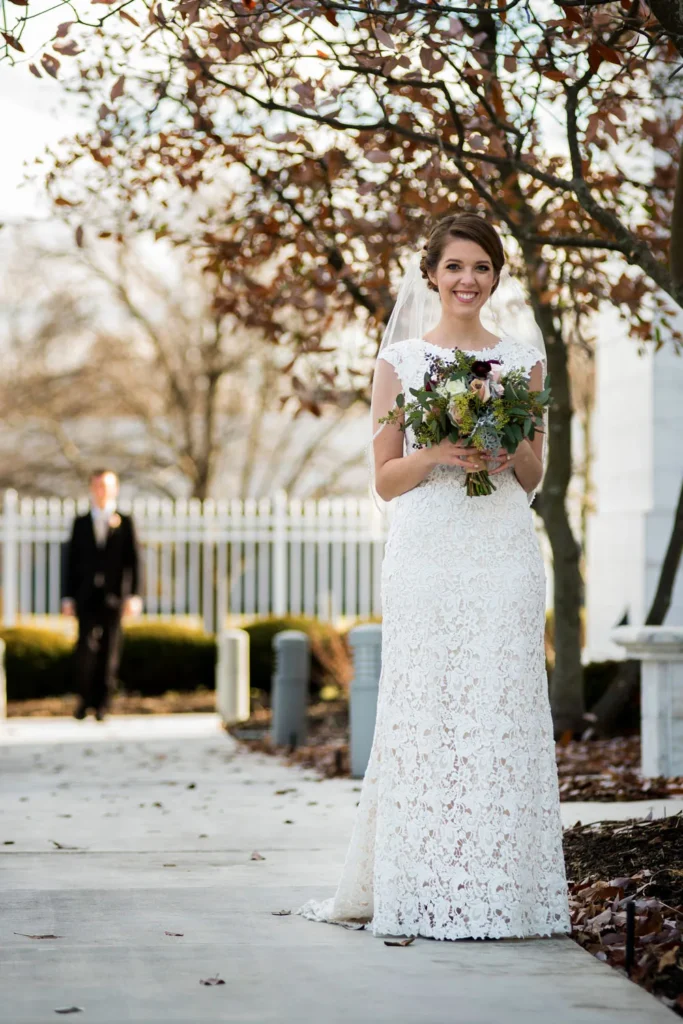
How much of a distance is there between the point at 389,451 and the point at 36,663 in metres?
13.1

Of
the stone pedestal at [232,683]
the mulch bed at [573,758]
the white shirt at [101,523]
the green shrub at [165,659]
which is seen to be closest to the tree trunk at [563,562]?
the mulch bed at [573,758]

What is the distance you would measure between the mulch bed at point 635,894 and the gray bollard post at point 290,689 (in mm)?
5347

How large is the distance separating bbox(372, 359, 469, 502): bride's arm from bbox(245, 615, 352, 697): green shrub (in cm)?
1142

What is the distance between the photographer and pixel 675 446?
44.8 ft

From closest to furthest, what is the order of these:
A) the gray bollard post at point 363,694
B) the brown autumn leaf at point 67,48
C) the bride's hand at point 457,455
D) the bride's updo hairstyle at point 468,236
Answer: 1. the bride's hand at point 457,455
2. the bride's updo hairstyle at point 468,236
3. the brown autumn leaf at point 67,48
4. the gray bollard post at point 363,694

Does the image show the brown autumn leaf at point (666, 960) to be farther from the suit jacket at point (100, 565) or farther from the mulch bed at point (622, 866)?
the suit jacket at point (100, 565)

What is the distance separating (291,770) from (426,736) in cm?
574

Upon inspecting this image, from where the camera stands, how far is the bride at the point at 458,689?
4621mm

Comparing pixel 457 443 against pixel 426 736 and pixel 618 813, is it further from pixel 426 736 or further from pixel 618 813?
pixel 618 813

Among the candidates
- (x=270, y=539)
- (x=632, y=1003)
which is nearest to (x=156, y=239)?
(x=632, y=1003)

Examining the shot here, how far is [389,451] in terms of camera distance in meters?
4.93

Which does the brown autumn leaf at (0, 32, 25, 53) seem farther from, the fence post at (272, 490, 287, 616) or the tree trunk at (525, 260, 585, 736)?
the fence post at (272, 490, 287, 616)

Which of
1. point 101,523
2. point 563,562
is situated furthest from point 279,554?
point 563,562

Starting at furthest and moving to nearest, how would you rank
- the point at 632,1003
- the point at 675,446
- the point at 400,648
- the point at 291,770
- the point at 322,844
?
1. the point at 675,446
2. the point at 291,770
3. the point at 322,844
4. the point at 400,648
5. the point at 632,1003
